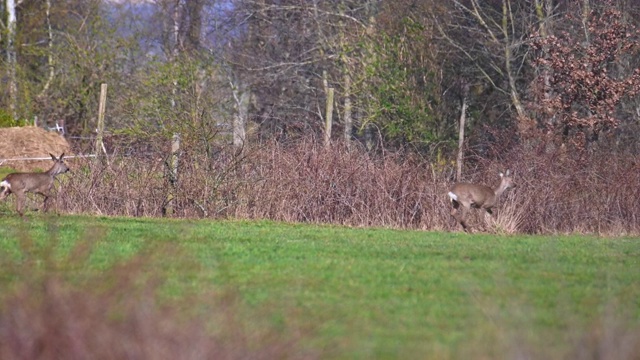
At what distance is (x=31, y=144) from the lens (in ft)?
108

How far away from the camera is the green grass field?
7.83 m

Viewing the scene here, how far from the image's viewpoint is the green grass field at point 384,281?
25.7 ft

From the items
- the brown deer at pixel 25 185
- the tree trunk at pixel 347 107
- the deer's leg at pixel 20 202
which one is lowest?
the deer's leg at pixel 20 202

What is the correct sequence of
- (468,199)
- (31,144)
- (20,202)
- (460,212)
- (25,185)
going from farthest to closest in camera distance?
(31,144), (25,185), (460,212), (20,202), (468,199)

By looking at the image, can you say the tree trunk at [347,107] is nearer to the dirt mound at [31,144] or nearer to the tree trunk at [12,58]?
the dirt mound at [31,144]

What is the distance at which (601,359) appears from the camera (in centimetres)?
688

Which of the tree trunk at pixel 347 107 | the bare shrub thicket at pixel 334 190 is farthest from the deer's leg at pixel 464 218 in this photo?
the tree trunk at pixel 347 107

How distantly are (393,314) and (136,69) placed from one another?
28.0 m

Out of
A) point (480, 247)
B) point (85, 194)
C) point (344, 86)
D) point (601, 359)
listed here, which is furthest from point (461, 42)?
point (601, 359)

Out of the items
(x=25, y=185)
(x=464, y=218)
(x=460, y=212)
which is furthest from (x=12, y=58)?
(x=464, y=218)

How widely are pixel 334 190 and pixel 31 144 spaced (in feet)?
50.6

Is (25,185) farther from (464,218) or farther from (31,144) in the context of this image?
(31,144)

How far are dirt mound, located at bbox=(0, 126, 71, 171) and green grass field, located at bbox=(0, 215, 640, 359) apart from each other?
1605 cm

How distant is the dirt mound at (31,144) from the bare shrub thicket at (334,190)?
11.8 metres
